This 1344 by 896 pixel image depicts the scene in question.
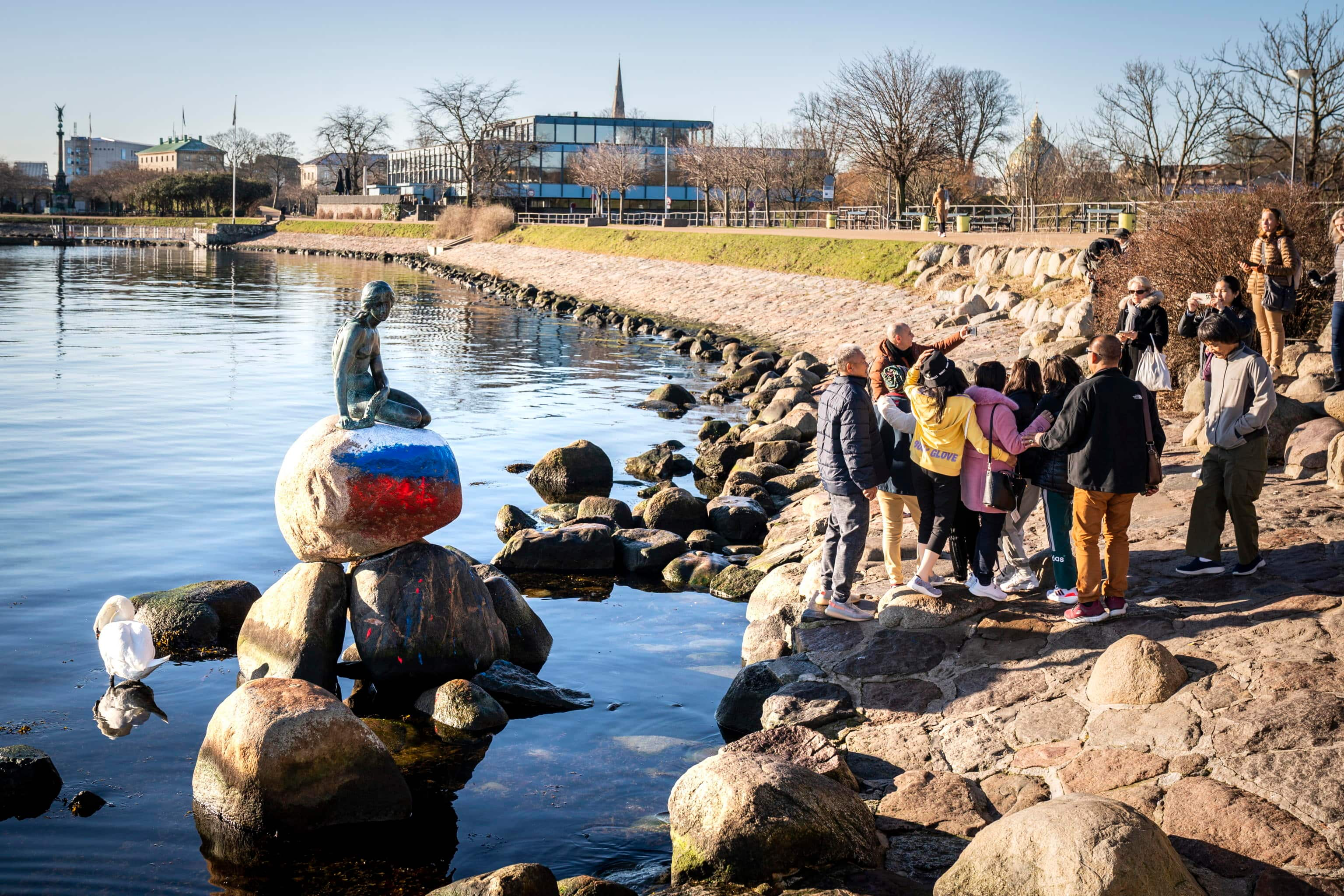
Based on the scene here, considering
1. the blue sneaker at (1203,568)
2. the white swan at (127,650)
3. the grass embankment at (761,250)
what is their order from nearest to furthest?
the blue sneaker at (1203,568) → the white swan at (127,650) → the grass embankment at (761,250)

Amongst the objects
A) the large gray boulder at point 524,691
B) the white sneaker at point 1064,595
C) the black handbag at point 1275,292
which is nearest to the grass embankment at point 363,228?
the black handbag at point 1275,292

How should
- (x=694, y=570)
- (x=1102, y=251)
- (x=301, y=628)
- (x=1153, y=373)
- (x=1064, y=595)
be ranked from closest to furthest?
1. (x=1064, y=595)
2. (x=301, y=628)
3. (x=1153, y=373)
4. (x=694, y=570)
5. (x=1102, y=251)

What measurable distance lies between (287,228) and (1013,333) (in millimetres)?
100875

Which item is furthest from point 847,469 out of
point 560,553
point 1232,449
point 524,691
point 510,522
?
point 510,522

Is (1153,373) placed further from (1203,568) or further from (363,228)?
(363,228)

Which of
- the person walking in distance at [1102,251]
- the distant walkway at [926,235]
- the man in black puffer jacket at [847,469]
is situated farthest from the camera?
the distant walkway at [926,235]

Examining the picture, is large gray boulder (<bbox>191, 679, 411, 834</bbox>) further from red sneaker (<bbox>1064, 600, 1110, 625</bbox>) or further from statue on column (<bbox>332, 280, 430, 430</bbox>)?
red sneaker (<bbox>1064, 600, 1110, 625</bbox>)

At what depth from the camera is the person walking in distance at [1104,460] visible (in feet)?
25.7

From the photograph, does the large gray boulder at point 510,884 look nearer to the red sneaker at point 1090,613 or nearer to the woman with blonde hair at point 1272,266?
the red sneaker at point 1090,613

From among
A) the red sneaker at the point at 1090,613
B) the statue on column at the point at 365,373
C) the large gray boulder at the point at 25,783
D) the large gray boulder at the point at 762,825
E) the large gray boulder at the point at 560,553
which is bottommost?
the large gray boulder at the point at 25,783

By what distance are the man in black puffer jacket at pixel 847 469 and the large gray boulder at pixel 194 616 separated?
505 cm

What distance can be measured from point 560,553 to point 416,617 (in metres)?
3.84

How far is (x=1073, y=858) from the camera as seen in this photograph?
511 cm

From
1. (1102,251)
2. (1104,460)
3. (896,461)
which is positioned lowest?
(896,461)
